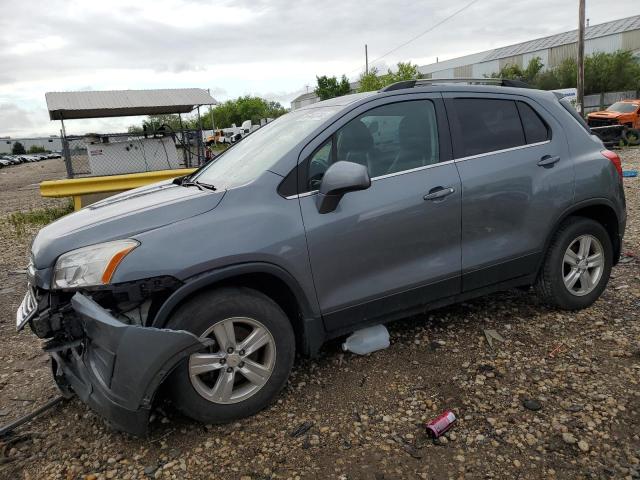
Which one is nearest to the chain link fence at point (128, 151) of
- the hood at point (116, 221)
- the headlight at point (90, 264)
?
the hood at point (116, 221)

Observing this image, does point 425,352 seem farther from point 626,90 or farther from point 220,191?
point 626,90

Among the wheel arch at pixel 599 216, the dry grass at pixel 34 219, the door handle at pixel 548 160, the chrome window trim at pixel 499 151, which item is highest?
the chrome window trim at pixel 499 151

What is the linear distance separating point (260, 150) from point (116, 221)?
113 centimetres

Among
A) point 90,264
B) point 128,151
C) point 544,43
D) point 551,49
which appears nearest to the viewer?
point 90,264

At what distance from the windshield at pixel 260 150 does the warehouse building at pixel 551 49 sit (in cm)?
4030

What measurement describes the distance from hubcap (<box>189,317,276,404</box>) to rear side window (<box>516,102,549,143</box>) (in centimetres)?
244

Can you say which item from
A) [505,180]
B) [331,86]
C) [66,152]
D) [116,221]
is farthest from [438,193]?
[331,86]

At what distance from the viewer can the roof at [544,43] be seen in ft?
174

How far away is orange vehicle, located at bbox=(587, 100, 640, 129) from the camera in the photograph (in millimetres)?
19859

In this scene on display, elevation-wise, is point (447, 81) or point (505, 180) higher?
point (447, 81)

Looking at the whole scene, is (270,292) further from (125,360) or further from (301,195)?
(125,360)

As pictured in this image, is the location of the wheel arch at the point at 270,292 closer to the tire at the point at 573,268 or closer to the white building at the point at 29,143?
the tire at the point at 573,268

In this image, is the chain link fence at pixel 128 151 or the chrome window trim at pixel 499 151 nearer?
the chrome window trim at pixel 499 151

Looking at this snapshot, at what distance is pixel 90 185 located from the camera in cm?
892
